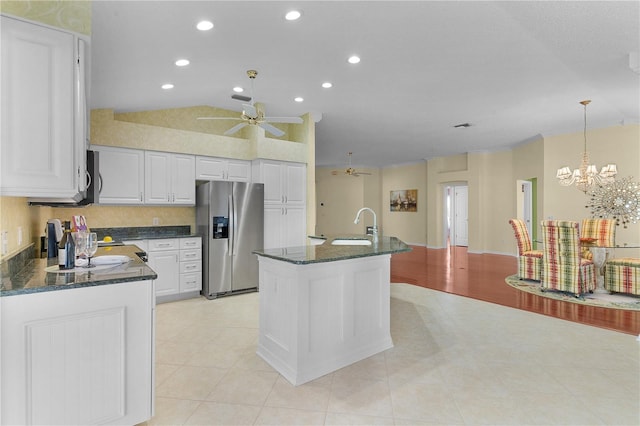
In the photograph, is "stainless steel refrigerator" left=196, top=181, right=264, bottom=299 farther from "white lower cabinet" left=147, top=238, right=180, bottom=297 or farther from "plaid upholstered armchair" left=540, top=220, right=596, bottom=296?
"plaid upholstered armchair" left=540, top=220, right=596, bottom=296

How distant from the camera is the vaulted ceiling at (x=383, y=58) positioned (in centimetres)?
271

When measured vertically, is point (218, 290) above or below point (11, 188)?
below

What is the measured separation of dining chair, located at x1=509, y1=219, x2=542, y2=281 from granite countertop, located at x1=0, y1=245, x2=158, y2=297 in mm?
5697

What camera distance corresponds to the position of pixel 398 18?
2.88 metres

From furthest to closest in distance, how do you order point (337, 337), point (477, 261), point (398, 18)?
point (477, 261) < point (398, 18) < point (337, 337)

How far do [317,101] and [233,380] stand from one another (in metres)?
3.98

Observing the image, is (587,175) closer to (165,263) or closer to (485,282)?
(485,282)

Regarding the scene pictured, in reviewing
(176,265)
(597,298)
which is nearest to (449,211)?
(597,298)

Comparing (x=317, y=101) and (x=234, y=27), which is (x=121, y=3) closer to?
(x=234, y=27)

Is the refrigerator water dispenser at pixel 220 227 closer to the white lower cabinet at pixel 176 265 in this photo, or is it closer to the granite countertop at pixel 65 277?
the white lower cabinet at pixel 176 265

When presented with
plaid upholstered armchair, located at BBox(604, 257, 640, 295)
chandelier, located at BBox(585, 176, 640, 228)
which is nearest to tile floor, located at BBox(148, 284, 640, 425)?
plaid upholstered armchair, located at BBox(604, 257, 640, 295)

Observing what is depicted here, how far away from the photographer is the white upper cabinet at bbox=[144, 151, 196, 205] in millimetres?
4684

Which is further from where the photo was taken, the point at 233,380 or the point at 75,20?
the point at 233,380

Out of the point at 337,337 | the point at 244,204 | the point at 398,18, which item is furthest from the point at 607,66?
the point at 244,204
